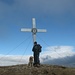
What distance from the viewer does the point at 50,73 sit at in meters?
28.0

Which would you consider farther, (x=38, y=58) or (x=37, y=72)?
(x=38, y=58)

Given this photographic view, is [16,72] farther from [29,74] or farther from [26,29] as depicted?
[26,29]

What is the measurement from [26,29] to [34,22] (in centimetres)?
205

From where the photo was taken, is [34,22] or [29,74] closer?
[29,74]

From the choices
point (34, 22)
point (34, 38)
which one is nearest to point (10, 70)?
point (34, 38)

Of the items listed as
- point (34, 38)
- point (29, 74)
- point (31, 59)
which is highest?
point (34, 38)

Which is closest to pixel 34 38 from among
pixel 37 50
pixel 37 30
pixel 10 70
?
pixel 37 30

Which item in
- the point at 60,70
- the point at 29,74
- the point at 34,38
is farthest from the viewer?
the point at 34,38

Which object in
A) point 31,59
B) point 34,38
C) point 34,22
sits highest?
point 34,22

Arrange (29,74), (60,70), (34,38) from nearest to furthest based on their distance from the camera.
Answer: (29,74) < (60,70) < (34,38)

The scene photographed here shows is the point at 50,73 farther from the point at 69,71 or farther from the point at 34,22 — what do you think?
the point at 34,22

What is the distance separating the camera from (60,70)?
96.2 feet

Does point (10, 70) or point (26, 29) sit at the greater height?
point (26, 29)

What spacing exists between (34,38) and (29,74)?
1251 cm
